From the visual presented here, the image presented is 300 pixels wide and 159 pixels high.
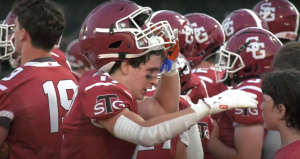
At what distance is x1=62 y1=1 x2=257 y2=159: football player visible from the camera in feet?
7.61

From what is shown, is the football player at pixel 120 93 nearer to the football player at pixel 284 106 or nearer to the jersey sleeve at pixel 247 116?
the football player at pixel 284 106

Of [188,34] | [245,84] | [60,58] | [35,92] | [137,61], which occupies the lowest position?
[245,84]

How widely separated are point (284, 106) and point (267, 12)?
4.40m

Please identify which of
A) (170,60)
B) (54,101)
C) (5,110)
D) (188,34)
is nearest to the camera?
(170,60)

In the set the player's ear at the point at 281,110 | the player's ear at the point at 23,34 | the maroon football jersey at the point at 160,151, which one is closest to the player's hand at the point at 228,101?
the player's ear at the point at 281,110

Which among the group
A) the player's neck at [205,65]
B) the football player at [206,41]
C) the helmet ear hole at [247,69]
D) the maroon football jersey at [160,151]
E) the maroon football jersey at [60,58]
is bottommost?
the player's neck at [205,65]

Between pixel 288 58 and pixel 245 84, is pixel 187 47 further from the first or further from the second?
pixel 288 58

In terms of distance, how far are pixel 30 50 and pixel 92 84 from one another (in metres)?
1.07

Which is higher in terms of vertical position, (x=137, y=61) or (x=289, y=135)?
(x=137, y=61)

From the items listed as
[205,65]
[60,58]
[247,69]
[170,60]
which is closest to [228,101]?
[170,60]

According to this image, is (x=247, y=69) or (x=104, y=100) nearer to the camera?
(x=104, y=100)

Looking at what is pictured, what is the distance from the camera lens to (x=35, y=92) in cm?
312

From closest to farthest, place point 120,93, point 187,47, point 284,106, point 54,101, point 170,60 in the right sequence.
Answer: point 120,93 < point 284,106 < point 170,60 < point 54,101 < point 187,47

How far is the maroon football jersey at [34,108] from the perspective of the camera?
307cm
